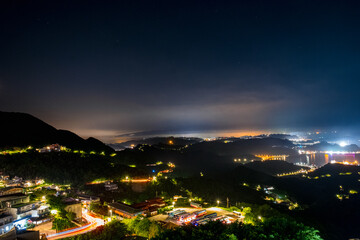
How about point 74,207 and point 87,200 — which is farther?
point 87,200

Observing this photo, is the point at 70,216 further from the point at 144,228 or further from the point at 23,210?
the point at 144,228

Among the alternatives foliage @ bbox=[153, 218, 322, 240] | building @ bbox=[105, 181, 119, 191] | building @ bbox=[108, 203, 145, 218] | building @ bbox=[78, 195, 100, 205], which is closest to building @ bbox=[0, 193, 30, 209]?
building @ bbox=[78, 195, 100, 205]

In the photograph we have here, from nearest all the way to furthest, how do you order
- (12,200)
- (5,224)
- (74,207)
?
(5,224) < (12,200) < (74,207)

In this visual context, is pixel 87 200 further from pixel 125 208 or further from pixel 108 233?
pixel 108 233

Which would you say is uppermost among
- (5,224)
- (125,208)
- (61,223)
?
(5,224)

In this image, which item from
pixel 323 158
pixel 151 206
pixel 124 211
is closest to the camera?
pixel 124 211

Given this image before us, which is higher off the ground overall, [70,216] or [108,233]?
[70,216]

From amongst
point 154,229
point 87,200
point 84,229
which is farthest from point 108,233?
point 87,200

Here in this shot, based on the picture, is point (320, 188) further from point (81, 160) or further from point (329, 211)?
point (81, 160)
